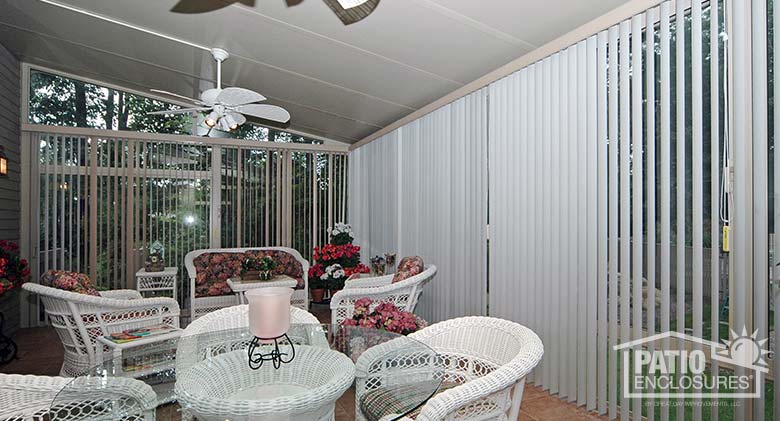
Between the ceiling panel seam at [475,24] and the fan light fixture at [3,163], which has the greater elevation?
the ceiling panel seam at [475,24]

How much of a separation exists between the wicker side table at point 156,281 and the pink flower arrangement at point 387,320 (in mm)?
3468

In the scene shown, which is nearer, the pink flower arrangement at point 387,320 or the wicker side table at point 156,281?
the pink flower arrangement at point 387,320

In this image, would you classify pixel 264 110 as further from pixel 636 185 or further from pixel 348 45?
pixel 636 185

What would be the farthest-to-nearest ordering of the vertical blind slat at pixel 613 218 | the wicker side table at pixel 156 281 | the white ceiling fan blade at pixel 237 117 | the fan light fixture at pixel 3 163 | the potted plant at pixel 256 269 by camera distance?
the wicker side table at pixel 156 281, the potted plant at pixel 256 269, the fan light fixture at pixel 3 163, the white ceiling fan blade at pixel 237 117, the vertical blind slat at pixel 613 218

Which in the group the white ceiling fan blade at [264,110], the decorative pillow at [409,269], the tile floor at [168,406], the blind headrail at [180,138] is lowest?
the tile floor at [168,406]

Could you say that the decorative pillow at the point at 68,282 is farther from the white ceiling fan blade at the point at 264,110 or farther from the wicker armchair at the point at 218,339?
the white ceiling fan blade at the point at 264,110

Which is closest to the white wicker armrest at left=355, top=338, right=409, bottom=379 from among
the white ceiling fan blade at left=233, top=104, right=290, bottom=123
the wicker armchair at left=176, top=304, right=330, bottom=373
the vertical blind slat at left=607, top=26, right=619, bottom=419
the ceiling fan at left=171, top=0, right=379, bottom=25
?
the wicker armchair at left=176, top=304, right=330, bottom=373

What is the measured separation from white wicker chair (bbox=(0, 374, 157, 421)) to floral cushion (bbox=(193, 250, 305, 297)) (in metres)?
3.57

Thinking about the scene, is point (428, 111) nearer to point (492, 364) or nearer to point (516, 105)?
point (516, 105)

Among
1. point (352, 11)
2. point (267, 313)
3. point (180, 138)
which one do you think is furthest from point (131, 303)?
point (180, 138)

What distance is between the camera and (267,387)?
63.4 inches

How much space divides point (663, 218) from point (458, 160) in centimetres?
194

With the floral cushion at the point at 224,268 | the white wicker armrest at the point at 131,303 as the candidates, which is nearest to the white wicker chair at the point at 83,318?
the white wicker armrest at the point at 131,303

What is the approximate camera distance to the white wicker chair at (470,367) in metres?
1.33
